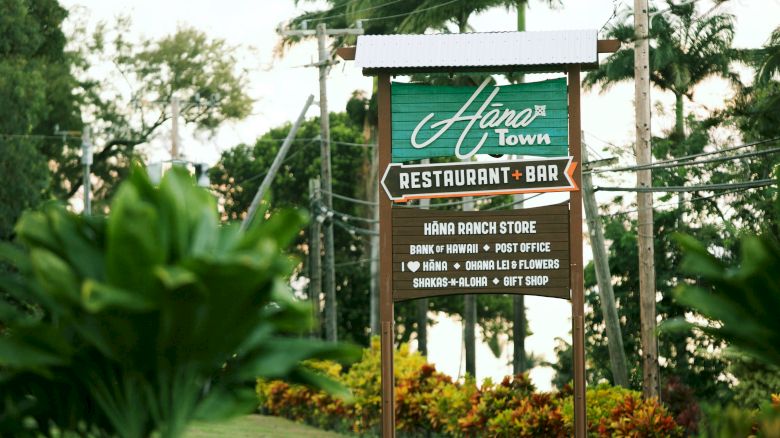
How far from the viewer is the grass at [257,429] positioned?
80.3ft

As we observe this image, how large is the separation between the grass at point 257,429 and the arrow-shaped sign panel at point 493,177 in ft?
22.3

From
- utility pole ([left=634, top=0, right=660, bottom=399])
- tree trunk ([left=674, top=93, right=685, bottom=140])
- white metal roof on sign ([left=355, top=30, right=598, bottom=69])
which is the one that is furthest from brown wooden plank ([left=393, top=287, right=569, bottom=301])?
tree trunk ([left=674, top=93, right=685, bottom=140])

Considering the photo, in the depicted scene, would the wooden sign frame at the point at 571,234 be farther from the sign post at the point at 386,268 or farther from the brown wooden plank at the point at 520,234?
the brown wooden plank at the point at 520,234

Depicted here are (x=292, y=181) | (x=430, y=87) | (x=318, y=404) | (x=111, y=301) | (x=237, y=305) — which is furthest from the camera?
(x=292, y=181)

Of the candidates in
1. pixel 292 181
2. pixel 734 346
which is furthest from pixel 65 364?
pixel 292 181

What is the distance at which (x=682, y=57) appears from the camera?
39406 mm

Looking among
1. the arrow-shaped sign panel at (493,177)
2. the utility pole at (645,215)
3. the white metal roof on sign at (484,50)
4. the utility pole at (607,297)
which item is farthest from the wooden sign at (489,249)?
the utility pole at (607,297)

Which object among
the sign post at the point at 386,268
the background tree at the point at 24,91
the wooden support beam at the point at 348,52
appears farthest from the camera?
the background tree at the point at 24,91

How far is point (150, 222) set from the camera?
8758 millimetres

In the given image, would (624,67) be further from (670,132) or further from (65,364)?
(65,364)

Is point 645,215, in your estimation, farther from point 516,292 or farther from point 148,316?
point 148,316

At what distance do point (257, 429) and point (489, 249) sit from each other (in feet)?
34.7

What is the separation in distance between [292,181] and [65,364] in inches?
1726

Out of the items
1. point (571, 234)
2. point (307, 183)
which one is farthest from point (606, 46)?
point (307, 183)
